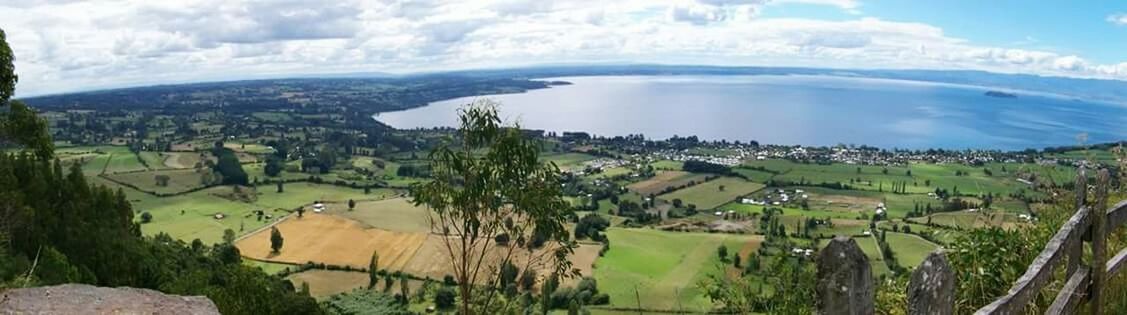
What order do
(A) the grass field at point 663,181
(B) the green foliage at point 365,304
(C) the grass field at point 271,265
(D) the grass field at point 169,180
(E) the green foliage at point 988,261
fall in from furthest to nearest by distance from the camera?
(A) the grass field at point 663,181 < (D) the grass field at point 169,180 < (C) the grass field at point 271,265 < (B) the green foliage at point 365,304 < (E) the green foliage at point 988,261

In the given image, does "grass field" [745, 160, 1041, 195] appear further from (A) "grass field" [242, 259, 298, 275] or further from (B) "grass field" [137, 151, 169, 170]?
(B) "grass field" [137, 151, 169, 170]

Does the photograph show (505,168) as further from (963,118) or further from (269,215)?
(963,118)

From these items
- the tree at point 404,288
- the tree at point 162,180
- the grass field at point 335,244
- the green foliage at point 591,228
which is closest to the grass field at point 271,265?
the grass field at point 335,244

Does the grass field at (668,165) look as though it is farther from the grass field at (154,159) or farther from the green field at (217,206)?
the grass field at (154,159)

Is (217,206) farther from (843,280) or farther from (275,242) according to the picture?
→ (843,280)

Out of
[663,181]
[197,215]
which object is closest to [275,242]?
[197,215]

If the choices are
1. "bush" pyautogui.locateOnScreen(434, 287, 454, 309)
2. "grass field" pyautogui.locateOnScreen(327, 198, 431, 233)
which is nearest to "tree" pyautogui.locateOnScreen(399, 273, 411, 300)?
"bush" pyautogui.locateOnScreen(434, 287, 454, 309)
